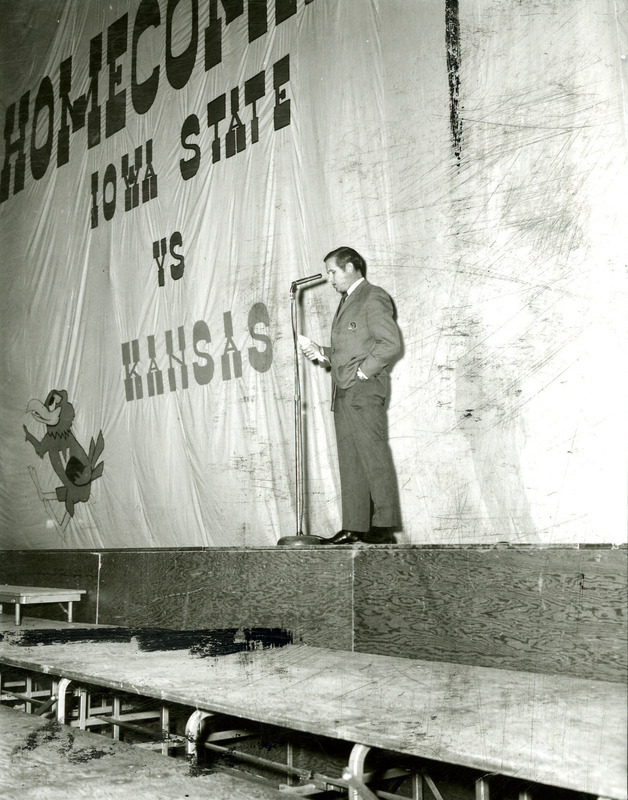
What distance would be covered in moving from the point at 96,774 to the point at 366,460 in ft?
6.77

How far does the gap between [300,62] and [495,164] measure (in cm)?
144

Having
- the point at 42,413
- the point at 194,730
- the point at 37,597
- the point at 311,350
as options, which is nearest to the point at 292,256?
the point at 311,350

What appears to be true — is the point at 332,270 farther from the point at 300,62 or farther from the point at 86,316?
the point at 86,316

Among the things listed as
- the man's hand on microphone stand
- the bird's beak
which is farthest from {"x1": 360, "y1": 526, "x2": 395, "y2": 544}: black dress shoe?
the bird's beak

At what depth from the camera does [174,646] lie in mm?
3172

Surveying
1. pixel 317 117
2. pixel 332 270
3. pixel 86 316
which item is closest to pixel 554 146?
pixel 332 270

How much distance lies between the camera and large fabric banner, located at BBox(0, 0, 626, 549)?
319 cm

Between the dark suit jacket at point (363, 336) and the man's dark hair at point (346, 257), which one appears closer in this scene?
the dark suit jacket at point (363, 336)

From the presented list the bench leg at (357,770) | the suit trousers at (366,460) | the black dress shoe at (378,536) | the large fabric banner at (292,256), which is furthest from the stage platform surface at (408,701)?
the large fabric banner at (292,256)

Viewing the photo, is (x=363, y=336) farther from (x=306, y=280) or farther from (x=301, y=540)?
(x=301, y=540)

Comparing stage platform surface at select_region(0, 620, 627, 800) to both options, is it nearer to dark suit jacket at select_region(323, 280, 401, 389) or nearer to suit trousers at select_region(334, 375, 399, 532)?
suit trousers at select_region(334, 375, 399, 532)

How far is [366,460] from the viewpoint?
3713 millimetres

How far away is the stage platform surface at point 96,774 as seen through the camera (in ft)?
5.55

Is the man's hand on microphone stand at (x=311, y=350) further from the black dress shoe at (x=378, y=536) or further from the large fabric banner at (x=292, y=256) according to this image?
the black dress shoe at (x=378, y=536)
